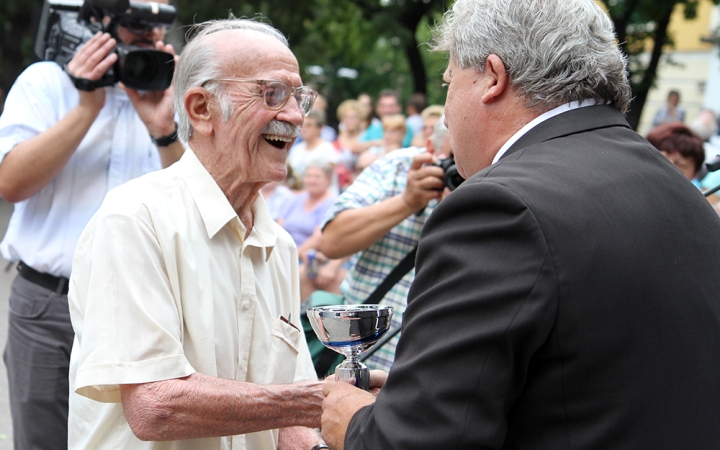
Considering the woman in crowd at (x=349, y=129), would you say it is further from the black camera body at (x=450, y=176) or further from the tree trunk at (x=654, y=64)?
the tree trunk at (x=654, y=64)

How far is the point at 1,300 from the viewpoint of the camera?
7859mm

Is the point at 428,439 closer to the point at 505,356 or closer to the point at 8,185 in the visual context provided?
the point at 505,356

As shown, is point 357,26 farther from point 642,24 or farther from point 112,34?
point 112,34

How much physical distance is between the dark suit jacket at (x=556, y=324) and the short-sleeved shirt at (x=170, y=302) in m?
0.69

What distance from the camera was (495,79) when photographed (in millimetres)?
1654

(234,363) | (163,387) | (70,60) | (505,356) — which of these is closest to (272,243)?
(234,363)

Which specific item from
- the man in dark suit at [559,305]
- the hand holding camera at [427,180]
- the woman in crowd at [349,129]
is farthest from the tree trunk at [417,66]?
the man in dark suit at [559,305]

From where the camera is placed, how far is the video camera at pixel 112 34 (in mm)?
3018

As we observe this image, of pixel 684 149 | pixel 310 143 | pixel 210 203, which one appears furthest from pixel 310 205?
pixel 210 203

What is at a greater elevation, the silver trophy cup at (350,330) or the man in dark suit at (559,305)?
the man in dark suit at (559,305)

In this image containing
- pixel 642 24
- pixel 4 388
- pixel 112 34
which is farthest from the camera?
pixel 642 24

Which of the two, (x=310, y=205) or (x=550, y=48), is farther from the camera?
(x=310, y=205)

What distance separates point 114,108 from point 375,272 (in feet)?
4.40

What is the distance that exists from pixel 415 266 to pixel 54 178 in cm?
193
